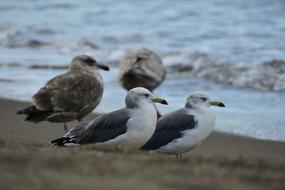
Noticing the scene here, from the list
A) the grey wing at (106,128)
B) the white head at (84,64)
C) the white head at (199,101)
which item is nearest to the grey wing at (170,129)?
the white head at (199,101)

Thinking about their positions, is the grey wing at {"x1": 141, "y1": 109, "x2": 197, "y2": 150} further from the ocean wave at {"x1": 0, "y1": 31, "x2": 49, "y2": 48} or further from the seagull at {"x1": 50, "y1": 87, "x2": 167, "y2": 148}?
the ocean wave at {"x1": 0, "y1": 31, "x2": 49, "y2": 48}

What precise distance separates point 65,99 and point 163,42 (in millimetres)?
7436

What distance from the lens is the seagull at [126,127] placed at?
6020 millimetres

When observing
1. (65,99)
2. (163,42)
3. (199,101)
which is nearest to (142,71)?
(65,99)

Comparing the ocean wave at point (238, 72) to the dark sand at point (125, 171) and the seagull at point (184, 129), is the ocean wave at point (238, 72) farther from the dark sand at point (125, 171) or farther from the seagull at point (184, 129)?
the dark sand at point (125, 171)

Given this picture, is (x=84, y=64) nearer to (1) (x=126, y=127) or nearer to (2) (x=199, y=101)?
(2) (x=199, y=101)

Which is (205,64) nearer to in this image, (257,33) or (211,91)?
(211,91)

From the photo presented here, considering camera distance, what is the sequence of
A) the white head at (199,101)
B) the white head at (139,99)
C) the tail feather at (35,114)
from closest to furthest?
the white head at (139,99), the white head at (199,101), the tail feather at (35,114)

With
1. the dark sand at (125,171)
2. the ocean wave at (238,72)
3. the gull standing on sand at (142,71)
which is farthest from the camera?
the ocean wave at (238,72)

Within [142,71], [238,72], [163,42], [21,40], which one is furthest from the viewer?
[21,40]

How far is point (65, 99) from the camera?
766 centimetres

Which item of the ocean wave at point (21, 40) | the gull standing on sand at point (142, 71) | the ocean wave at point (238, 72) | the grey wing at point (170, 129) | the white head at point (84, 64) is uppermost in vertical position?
the white head at point (84, 64)

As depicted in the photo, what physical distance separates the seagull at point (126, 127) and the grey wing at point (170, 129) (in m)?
0.24

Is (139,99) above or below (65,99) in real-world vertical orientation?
above
